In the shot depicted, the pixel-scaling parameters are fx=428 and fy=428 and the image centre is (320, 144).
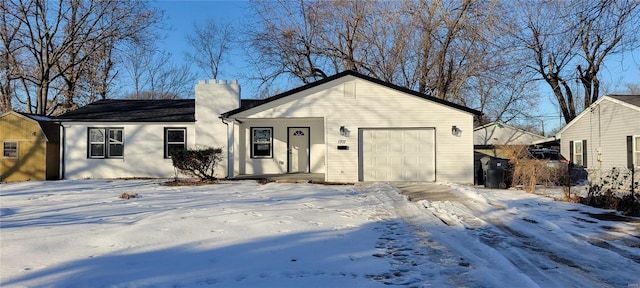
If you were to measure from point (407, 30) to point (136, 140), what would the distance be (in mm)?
16063

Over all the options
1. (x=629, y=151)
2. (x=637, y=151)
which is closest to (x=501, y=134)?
(x=629, y=151)

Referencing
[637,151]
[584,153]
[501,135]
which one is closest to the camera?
[637,151]

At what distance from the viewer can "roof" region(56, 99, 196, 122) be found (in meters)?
18.0

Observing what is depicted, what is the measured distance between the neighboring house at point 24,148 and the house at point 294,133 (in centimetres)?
74

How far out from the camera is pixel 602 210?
9469 millimetres

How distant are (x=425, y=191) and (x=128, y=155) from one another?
12.4 m

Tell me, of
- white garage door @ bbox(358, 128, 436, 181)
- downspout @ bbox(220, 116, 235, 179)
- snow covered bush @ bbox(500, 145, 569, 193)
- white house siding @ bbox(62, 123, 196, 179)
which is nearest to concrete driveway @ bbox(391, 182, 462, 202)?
white garage door @ bbox(358, 128, 436, 181)

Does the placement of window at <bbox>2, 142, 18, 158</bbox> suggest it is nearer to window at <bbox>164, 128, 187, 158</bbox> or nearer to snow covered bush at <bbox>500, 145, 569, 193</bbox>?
window at <bbox>164, 128, 187, 158</bbox>

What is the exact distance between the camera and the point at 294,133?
19219mm

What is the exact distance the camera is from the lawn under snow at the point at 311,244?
4.53 m

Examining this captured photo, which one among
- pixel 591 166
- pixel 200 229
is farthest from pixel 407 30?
pixel 200 229

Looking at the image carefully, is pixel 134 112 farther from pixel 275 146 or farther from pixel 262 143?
pixel 275 146

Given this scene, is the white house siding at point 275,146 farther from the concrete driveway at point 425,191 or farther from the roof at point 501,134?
the roof at point 501,134

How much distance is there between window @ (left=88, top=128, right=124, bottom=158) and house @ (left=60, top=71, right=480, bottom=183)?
4cm
